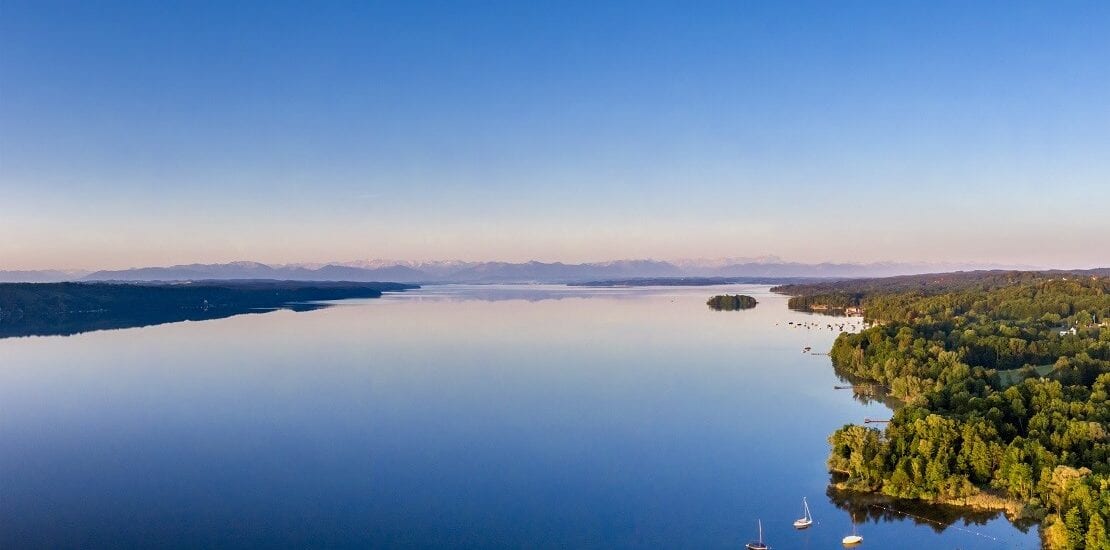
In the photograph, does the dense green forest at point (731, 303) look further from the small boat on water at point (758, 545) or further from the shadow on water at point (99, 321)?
the small boat on water at point (758, 545)

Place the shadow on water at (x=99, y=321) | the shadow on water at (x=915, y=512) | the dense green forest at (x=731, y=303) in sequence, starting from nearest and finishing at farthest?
the shadow on water at (x=915, y=512) → the shadow on water at (x=99, y=321) → the dense green forest at (x=731, y=303)

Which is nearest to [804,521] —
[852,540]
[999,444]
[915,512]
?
[852,540]

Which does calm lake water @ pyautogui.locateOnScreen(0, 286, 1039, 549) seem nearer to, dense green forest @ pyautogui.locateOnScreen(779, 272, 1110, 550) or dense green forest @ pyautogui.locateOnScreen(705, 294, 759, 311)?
dense green forest @ pyautogui.locateOnScreen(779, 272, 1110, 550)

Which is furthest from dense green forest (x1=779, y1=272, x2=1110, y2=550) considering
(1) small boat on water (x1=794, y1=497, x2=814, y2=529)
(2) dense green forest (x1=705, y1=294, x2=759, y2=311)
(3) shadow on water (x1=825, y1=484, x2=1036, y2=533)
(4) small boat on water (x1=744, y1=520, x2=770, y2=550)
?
(2) dense green forest (x1=705, y1=294, x2=759, y2=311)

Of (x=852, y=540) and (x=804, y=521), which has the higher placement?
(x=804, y=521)

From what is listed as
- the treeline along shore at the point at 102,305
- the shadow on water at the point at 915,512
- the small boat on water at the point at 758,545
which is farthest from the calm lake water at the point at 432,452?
Answer: the treeline along shore at the point at 102,305

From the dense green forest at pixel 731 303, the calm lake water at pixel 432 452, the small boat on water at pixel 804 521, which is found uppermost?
the dense green forest at pixel 731 303

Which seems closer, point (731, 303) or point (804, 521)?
point (804, 521)

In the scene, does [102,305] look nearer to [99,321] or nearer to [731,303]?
[99,321]
